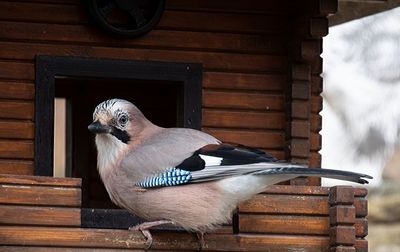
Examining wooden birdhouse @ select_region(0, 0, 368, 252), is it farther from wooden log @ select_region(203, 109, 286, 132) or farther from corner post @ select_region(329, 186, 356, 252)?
corner post @ select_region(329, 186, 356, 252)

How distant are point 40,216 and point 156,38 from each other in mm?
1647

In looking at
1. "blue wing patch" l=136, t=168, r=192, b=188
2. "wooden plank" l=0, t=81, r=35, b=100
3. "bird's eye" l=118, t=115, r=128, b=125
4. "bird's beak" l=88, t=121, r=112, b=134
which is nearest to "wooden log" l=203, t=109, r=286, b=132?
"wooden plank" l=0, t=81, r=35, b=100

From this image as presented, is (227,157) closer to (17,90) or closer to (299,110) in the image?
(299,110)

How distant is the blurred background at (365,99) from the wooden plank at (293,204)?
9.14 m

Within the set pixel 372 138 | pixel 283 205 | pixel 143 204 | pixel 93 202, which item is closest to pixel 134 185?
pixel 143 204

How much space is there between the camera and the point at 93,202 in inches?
402

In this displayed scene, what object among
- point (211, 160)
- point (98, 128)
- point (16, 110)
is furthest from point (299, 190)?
point (16, 110)

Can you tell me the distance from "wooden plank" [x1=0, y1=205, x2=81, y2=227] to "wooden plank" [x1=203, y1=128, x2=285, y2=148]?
57.3 inches

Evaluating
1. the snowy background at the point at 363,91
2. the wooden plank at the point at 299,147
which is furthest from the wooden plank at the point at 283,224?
the snowy background at the point at 363,91

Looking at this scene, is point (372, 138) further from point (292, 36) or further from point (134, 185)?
point (134, 185)

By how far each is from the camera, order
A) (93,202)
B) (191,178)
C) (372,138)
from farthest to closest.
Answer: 1. (372,138)
2. (93,202)
3. (191,178)

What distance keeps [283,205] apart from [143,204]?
0.74 meters

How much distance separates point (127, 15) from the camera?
8641 mm

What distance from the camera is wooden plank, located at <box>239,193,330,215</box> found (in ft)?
25.5
